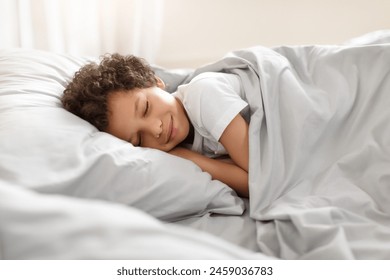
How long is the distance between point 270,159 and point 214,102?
0.20m

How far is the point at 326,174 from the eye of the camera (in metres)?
1.06

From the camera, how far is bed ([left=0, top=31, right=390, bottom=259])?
2.94 feet

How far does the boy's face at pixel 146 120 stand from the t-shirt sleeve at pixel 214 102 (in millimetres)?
56

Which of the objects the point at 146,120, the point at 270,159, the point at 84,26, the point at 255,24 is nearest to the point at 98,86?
the point at 146,120

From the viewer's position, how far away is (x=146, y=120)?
1146 millimetres

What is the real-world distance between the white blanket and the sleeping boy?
0.05 metres

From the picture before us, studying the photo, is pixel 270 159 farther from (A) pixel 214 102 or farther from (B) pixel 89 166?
(B) pixel 89 166

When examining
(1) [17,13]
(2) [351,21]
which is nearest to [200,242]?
(1) [17,13]

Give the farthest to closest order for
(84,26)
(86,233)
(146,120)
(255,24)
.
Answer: (255,24), (84,26), (146,120), (86,233)

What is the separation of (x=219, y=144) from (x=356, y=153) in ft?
1.12

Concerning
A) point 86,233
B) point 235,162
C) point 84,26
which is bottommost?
point 235,162

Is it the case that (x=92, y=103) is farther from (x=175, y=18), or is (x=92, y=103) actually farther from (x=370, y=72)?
(x=175, y=18)

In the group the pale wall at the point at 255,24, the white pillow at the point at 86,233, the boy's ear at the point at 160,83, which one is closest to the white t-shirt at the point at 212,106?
the boy's ear at the point at 160,83

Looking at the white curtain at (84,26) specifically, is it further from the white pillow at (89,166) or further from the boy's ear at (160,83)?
the white pillow at (89,166)
